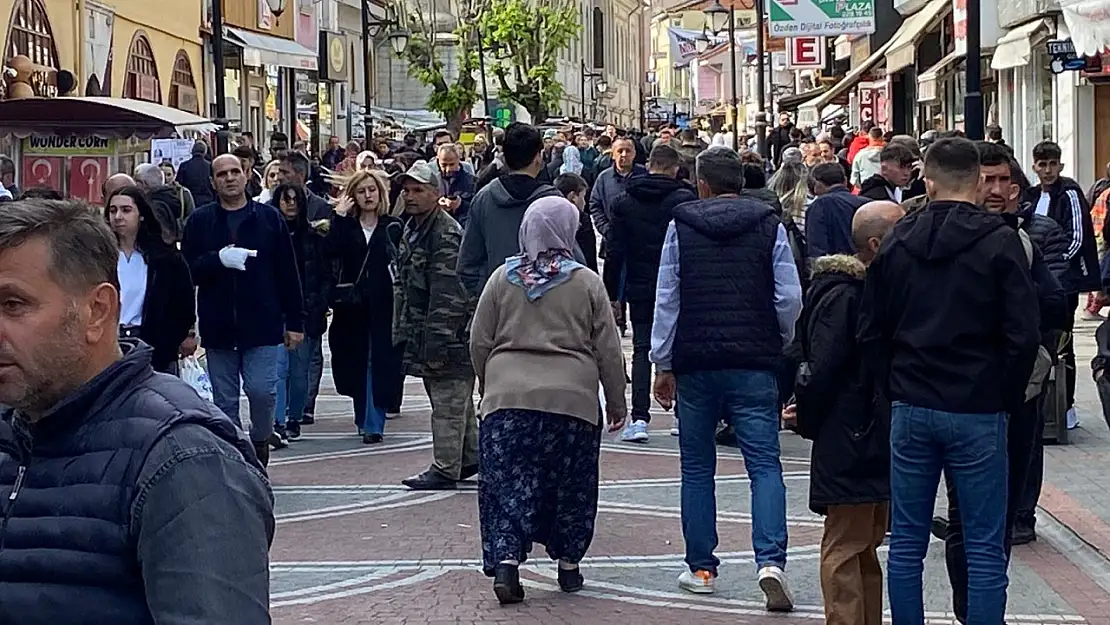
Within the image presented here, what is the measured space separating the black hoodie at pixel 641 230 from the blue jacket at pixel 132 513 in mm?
9044

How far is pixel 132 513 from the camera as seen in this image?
269cm

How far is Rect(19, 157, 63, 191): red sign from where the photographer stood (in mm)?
17734

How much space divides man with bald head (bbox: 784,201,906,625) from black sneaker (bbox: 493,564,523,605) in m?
1.46

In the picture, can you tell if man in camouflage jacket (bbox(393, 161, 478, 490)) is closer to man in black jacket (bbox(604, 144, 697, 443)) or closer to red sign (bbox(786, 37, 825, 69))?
man in black jacket (bbox(604, 144, 697, 443))

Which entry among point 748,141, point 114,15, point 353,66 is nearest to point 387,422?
point 114,15

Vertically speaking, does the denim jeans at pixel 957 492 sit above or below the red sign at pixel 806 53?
below

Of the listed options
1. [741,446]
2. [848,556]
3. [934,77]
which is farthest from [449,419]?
[934,77]

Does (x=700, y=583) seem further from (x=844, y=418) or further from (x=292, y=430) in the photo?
(x=292, y=430)

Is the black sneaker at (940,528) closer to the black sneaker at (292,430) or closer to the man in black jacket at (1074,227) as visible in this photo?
the man in black jacket at (1074,227)

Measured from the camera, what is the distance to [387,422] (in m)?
13.3

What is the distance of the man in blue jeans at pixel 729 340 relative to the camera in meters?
7.47

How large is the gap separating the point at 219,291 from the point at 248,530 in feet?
25.8

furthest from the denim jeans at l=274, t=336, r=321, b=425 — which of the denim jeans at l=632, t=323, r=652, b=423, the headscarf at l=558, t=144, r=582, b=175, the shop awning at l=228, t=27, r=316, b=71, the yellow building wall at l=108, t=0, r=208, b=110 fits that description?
the shop awning at l=228, t=27, r=316, b=71

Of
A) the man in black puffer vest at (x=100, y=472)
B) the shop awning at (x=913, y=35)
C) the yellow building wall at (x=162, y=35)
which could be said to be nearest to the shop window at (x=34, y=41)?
the yellow building wall at (x=162, y=35)
